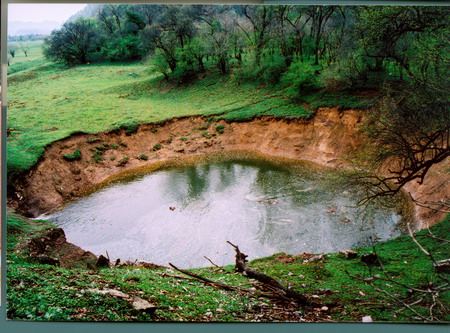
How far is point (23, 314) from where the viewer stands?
15.9 ft

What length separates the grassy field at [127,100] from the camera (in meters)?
7.15

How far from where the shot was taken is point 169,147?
8281 mm

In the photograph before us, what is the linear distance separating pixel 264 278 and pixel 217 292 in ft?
2.44

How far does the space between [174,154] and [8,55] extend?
3.69 metres

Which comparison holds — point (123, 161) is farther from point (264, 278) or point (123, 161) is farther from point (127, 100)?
point (264, 278)

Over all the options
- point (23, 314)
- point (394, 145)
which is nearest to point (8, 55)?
point (23, 314)

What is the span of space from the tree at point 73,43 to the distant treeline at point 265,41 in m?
0.02

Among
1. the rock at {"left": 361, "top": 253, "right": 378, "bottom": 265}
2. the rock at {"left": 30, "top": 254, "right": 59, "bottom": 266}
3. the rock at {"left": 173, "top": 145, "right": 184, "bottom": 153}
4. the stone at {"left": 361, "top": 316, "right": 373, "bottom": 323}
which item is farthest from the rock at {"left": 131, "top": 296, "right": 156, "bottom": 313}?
the rock at {"left": 173, "top": 145, "right": 184, "bottom": 153}

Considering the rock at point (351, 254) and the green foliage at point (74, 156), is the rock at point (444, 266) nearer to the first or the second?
the rock at point (351, 254)

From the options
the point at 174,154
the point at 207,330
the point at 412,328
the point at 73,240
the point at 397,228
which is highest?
the point at 174,154

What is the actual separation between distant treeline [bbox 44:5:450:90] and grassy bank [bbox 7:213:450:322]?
130 inches

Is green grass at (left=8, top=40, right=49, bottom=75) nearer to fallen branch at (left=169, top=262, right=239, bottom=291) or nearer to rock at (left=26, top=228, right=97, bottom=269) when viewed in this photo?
rock at (left=26, top=228, right=97, bottom=269)

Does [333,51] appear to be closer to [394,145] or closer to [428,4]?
[428,4]

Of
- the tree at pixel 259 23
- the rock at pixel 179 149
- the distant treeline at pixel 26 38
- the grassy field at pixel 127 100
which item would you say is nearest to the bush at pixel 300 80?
the grassy field at pixel 127 100
